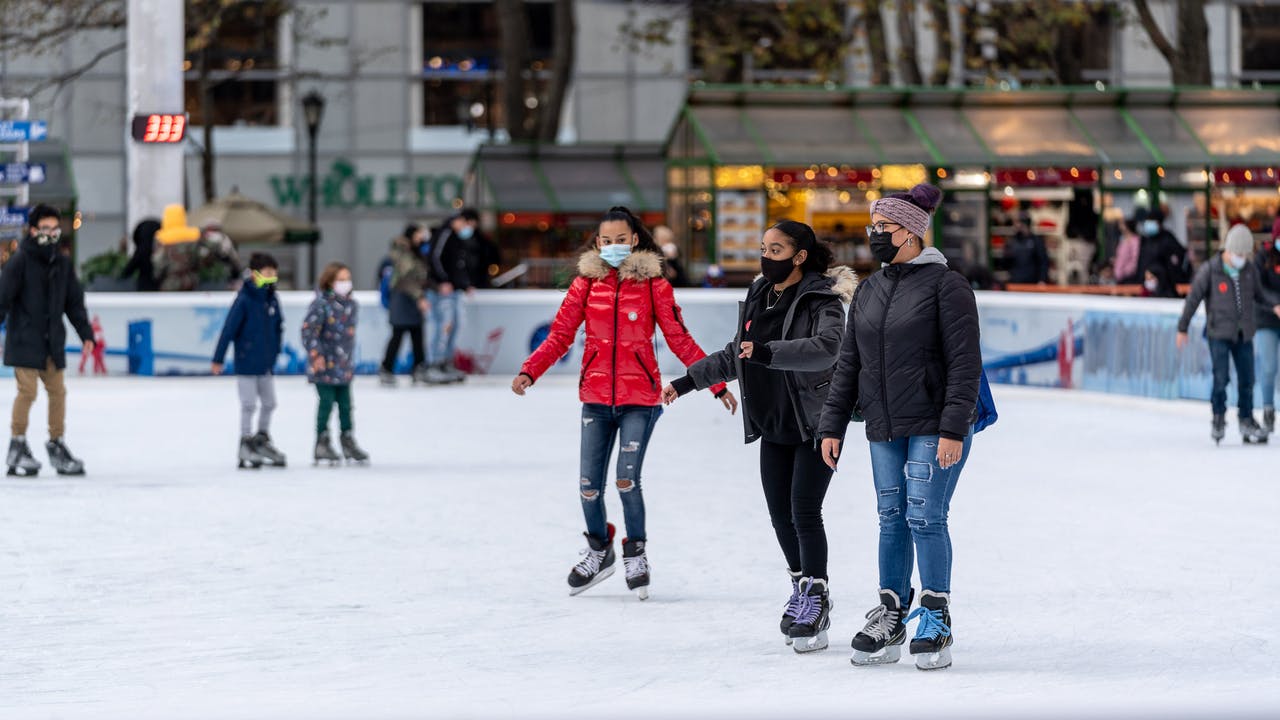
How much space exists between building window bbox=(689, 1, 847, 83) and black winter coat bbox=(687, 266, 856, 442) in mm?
26376

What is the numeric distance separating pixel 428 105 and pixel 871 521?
109 ft

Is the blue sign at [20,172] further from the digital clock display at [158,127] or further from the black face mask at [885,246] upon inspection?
the black face mask at [885,246]

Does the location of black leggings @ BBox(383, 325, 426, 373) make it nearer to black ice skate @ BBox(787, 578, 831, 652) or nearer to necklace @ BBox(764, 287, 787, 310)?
necklace @ BBox(764, 287, 787, 310)

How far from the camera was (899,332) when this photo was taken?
747cm

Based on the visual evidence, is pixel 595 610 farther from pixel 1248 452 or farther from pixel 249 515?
pixel 1248 452

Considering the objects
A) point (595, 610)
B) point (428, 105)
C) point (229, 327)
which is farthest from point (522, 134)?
point (595, 610)

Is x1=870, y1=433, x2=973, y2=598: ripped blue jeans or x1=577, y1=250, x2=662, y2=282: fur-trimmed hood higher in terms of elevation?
x1=577, y1=250, x2=662, y2=282: fur-trimmed hood

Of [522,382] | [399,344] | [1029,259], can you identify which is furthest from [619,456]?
[1029,259]

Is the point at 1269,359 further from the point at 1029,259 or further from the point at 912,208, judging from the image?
the point at 1029,259

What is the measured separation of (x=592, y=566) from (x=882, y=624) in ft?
6.65

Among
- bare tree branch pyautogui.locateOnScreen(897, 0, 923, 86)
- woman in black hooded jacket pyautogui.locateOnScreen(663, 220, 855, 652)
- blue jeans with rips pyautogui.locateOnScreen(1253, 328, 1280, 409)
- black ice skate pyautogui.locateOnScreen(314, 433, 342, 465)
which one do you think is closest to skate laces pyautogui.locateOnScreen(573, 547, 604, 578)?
woman in black hooded jacket pyautogui.locateOnScreen(663, 220, 855, 652)

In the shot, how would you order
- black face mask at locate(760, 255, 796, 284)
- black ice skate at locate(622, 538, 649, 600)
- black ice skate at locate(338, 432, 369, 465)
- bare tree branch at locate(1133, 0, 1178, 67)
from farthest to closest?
1. bare tree branch at locate(1133, 0, 1178, 67)
2. black ice skate at locate(338, 432, 369, 465)
3. black ice skate at locate(622, 538, 649, 600)
4. black face mask at locate(760, 255, 796, 284)

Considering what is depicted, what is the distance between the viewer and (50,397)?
48.3 ft

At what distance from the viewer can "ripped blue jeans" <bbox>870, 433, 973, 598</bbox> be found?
7527 millimetres
